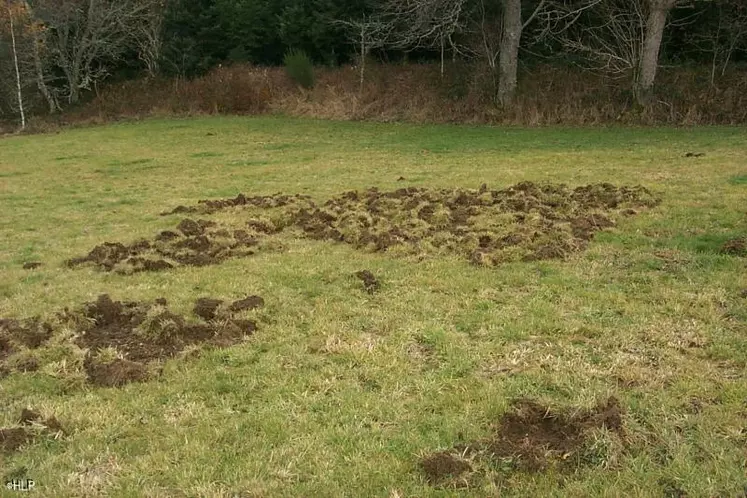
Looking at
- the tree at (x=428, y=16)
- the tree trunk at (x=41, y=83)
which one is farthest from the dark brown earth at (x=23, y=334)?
the tree trunk at (x=41, y=83)

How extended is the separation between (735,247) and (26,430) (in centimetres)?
710

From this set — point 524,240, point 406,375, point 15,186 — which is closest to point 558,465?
point 406,375

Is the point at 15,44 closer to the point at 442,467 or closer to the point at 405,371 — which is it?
the point at 405,371

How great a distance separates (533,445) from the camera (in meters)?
3.63

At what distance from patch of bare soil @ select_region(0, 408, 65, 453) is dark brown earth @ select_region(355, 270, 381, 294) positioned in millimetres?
3246

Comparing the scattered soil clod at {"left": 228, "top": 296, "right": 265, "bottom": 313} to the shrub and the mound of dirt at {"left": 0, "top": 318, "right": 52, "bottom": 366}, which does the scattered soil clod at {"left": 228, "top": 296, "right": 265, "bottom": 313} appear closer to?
the mound of dirt at {"left": 0, "top": 318, "right": 52, "bottom": 366}

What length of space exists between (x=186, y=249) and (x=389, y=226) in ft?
9.09

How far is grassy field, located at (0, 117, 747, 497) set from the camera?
348 cm

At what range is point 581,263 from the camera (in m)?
7.12

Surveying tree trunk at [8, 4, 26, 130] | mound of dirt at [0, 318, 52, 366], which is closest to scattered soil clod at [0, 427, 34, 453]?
mound of dirt at [0, 318, 52, 366]

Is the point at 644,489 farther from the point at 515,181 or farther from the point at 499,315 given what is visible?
the point at 515,181

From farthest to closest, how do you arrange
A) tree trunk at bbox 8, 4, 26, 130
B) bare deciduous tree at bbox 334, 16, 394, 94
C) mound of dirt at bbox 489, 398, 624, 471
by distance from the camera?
tree trunk at bbox 8, 4, 26, 130
bare deciduous tree at bbox 334, 16, 394, 94
mound of dirt at bbox 489, 398, 624, 471

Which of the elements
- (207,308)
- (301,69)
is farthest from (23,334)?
(301,69)

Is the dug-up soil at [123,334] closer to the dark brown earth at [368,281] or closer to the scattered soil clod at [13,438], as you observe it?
→ the scattered soil clod at [13,438]
